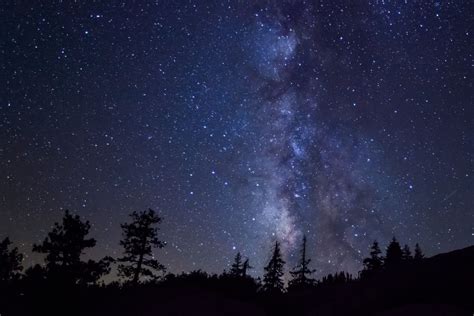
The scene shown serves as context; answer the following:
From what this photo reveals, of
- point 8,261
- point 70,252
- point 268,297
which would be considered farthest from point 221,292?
point 8,261

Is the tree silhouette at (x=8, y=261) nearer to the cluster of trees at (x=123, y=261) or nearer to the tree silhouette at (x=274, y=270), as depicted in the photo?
the cluster of trees at (x=123, y=261)

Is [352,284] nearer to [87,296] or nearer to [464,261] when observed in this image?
[464,261]

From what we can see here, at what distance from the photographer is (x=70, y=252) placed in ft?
66.6

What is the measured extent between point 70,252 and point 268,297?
33.0 feet

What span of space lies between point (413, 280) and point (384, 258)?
24.8 m

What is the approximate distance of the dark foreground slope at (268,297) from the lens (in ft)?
47.9

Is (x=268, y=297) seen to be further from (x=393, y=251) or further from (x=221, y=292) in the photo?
(x=393, y=251)

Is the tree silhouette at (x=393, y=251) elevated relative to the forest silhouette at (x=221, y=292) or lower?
elevated

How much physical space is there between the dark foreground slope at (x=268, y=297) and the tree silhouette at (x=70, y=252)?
28.9 inches

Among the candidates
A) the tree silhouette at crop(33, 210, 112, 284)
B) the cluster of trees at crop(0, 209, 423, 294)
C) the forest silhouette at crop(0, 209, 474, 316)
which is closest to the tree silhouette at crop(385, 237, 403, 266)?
the cluster of trees at crop(0, 209, 423, 294)

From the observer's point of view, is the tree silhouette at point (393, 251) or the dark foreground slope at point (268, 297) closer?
the dark foreground slope at point (268, 297)

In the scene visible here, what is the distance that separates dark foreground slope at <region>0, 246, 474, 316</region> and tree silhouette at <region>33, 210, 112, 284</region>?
73 centimetres

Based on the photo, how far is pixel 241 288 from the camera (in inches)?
845

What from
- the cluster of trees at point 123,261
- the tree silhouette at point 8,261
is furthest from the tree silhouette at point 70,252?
the tree silhouette at point 8,261
